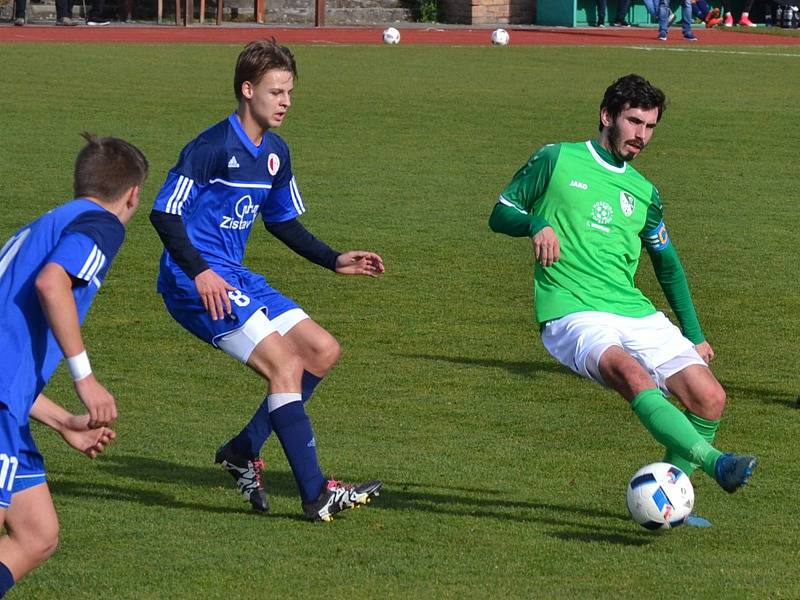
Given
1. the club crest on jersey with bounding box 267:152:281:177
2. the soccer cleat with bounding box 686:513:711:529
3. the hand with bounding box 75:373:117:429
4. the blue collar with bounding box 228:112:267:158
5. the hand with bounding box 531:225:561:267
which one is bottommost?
the soccer cleat with bounding box 686:513:711:529

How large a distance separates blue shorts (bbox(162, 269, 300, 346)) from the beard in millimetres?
1572

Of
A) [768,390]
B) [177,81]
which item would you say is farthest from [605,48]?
[768,390]

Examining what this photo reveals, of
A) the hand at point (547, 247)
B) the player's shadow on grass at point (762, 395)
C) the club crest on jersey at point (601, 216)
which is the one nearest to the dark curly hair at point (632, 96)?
the club crest on jersey at point (601, 216)

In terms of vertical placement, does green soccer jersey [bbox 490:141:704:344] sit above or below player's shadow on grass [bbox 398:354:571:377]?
above

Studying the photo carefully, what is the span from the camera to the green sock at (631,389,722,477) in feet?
19.2

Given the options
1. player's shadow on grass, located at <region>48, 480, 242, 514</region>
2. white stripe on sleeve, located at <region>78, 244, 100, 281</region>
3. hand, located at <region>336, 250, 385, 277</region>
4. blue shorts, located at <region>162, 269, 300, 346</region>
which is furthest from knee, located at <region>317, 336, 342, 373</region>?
white stripe on sleeve, located at <region>78, 244, 100, 281</region>

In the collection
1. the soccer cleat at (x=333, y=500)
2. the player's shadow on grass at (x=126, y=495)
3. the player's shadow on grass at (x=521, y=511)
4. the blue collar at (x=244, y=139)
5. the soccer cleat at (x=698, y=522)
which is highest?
the blue collar at (x=244, y=139)

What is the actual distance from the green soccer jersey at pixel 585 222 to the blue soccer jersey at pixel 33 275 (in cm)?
219

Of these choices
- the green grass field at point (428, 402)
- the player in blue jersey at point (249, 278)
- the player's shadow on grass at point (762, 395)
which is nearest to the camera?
the green grass field at point (428, 402)

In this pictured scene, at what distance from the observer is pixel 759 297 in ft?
38.0

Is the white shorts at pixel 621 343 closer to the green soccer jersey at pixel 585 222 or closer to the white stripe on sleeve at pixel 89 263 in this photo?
the green soccer jersey at pixel 585 222

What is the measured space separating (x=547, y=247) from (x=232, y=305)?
1.33 meters

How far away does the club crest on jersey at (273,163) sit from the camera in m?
6.59

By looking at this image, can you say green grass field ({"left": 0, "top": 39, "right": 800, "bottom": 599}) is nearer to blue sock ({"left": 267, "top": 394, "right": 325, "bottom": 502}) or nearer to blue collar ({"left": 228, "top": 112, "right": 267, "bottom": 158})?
blue sock ({"left": 267, "top": 394, "right": 325, "bottom": 502})
